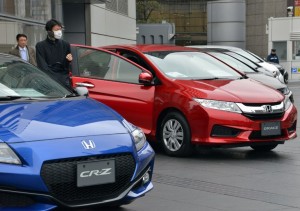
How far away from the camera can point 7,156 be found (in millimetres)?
4273

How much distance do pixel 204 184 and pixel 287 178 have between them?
1074mm

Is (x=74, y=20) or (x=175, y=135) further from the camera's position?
(x=74, y=20)

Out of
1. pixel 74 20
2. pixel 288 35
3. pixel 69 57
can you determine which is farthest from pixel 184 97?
pixel 288 35

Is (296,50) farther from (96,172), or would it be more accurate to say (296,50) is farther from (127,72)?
(96,172)

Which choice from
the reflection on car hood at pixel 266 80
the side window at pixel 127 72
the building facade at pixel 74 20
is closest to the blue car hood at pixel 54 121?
the side window at pixel 127 72

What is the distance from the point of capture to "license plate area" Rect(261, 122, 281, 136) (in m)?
7.92

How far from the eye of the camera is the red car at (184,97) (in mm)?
7832

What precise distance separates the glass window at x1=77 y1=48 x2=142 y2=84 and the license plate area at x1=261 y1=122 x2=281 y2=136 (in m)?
1.99

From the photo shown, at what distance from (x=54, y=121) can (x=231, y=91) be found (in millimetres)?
3786

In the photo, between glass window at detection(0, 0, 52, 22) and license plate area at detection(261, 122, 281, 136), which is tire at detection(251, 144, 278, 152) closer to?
license plate area at detection(261, 122, 281, 136)

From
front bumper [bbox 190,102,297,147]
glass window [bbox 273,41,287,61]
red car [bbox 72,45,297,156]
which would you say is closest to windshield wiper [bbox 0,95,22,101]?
red car [bbox 72,45,297,156]

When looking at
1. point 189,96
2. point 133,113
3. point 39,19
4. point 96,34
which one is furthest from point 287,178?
point 96,34

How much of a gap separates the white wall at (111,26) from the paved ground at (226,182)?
15.5m

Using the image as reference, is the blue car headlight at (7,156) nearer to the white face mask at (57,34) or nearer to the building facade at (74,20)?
the white face mask at (57,34)
